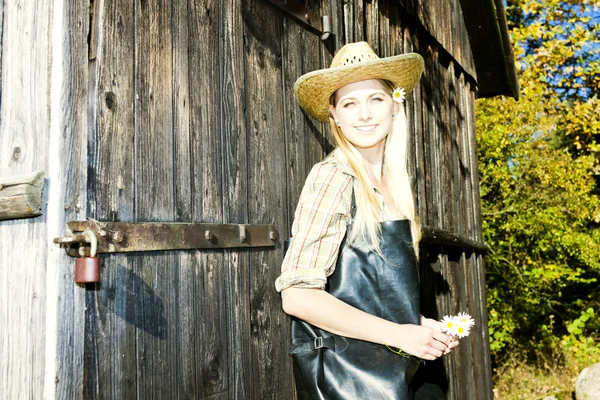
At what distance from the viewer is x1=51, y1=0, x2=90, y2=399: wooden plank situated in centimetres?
153

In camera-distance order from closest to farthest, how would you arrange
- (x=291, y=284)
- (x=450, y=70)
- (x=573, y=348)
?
(x=291, y=284), (x=450, y=70), (x=573, y=348)

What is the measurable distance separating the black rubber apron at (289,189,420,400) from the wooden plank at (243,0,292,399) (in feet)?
1.01

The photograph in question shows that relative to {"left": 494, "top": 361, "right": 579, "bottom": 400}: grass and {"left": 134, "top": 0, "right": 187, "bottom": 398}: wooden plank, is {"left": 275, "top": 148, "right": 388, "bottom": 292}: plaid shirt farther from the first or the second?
{"left": 494, "top": 361, "right": 579, "bottom": 400}: grass

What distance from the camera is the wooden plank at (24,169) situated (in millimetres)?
1611

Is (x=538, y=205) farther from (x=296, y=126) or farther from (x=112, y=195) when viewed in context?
(x=112, y=195)

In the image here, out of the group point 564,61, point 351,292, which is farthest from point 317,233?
point 564,61

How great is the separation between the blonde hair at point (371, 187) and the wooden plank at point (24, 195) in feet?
3.08

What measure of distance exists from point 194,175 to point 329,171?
457 mm

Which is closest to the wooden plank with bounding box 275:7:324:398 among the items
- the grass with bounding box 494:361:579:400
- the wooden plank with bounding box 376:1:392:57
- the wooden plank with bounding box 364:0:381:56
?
the wooden plank with bounding box 364:0:381:56

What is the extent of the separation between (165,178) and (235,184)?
1.15 ft

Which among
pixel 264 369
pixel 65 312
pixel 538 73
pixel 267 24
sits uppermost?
pixel 538 73

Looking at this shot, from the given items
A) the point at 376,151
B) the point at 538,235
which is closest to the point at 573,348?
the point at 538,235

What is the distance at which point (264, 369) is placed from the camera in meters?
2.22

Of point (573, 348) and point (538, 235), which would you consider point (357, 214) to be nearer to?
point (538, 235)
